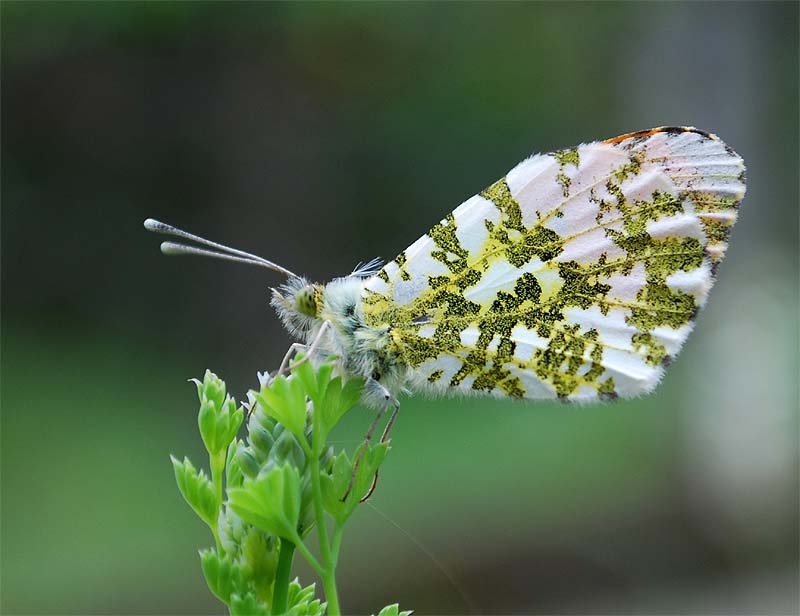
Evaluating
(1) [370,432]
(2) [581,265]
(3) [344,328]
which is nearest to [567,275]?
(2) [581,265]

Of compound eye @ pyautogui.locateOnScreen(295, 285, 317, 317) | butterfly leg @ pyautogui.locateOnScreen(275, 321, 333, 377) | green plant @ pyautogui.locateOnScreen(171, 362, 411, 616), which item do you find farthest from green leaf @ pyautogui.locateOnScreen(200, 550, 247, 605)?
compound eye @ pyautogui.locateOnScreen(295, 285, 317, 317)

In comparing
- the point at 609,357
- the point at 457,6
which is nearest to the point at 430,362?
the point at 609,357

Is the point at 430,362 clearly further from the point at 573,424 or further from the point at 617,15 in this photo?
the point at 617,15

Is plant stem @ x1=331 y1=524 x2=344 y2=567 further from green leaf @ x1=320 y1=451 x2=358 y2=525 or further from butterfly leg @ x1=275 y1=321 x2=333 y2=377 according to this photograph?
butterfly leg @ x1=275 y1=321 x2=333 y2=377

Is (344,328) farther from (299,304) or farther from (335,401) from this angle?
(335,401)

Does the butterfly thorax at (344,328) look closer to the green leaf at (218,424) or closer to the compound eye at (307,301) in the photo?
the compound eye at (307,301)

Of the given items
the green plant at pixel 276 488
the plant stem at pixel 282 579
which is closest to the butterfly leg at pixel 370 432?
the green plant at pixel 276 488

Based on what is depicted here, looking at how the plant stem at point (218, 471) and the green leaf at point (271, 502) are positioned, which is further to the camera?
the plant stem at point (218, 471)
